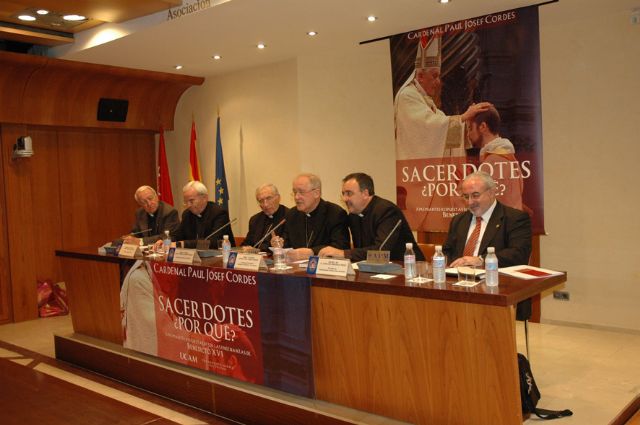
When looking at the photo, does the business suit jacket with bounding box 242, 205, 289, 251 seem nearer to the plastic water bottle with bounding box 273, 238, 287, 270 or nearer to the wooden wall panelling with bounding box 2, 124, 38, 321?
the plastic water bottle with bounding box 273, 238, 287, 270

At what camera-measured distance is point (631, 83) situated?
4.41 metres

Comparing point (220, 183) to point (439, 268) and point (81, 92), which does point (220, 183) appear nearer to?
point (81, 92)

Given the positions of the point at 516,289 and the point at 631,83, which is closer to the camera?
the point at 516,289

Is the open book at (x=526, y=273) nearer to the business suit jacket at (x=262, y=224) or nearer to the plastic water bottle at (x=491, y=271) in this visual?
the plastic water bottle at (x=491, y=271)

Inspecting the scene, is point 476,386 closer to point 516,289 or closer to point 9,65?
point 516,289

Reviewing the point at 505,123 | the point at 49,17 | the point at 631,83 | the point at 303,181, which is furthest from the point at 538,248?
the point at 49,17

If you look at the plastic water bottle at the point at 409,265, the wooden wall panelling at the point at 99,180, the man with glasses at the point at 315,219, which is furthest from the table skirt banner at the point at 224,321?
the wooden wall panelling at the point at 99,180

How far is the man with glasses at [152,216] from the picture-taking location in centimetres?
510

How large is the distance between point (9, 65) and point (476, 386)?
4.89 metres

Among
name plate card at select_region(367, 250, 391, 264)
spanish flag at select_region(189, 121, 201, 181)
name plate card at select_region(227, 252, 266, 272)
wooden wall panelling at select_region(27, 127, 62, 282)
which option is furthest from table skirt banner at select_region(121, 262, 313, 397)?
spanish flag at select_region(189, 121, 201, 181)

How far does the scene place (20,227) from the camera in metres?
5.94

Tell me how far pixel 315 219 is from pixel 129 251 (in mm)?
1243

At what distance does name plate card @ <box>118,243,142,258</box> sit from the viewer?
13.2 ft

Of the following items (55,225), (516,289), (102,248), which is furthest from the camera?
(55,225)
